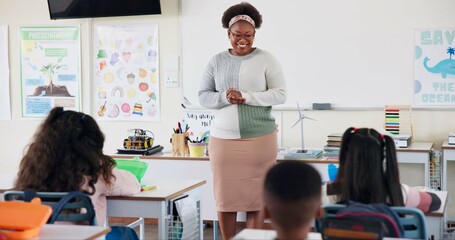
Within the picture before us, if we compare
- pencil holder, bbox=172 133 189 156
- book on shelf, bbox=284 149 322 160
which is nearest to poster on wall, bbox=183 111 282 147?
pencil holder, bbox=172 133 189 156

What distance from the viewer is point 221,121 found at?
4113 millimetres

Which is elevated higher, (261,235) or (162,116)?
(162,116)

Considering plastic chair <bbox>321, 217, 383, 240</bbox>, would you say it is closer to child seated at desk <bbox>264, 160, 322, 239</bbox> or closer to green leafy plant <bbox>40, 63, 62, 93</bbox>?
child seated at desk <bbox>264, 160, 322, 239</bbox>

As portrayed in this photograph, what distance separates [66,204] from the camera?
285 centimetres

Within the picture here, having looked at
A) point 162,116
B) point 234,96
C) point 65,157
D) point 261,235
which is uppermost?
point 234,96

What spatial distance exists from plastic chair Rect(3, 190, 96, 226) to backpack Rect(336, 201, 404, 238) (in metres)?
1.06

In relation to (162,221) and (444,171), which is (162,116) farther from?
(162,221)

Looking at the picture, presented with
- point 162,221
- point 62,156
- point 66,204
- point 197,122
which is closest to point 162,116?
point 197,122

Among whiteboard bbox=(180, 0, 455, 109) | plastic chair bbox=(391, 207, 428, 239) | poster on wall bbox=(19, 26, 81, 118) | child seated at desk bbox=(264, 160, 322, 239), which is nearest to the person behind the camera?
child seated at desk bbox=(264, 160, 322, 239)

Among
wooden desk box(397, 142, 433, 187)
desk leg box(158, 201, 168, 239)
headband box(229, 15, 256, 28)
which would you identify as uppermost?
headband box(229, 15, 256, 28)

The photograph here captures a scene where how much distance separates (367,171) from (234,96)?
1.45 m

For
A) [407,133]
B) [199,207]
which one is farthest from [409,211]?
[407,133]

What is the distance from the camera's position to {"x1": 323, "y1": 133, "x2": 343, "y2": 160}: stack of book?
4992 millimetres

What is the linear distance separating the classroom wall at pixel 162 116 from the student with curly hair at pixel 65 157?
2829 millimetres
